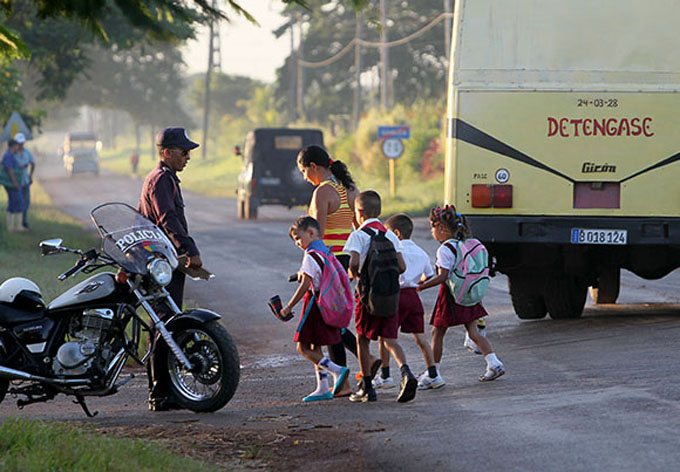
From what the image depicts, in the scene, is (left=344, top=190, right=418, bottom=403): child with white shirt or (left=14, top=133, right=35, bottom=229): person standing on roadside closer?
(left=344, top=190, right=418, bottom=403): child with white shirt

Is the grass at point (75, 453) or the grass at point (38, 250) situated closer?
the grass at point (75, 453)

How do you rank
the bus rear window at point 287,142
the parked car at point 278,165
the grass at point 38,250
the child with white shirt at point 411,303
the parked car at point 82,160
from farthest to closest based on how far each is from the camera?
the parked car at point 82,160
the bus rear window at point 287,142
the parked car at point 278,165
the grass at point 38,250
the child with white shirt at point 411,303

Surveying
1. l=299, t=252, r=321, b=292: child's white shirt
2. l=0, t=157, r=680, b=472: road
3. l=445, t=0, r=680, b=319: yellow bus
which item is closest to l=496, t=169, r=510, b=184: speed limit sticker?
l=445, t=0, r=680, b=319: yellow bus

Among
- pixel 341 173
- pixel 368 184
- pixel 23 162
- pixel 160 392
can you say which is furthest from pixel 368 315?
pixel 368 184

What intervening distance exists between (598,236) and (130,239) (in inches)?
192

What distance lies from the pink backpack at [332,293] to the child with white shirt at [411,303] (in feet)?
1.78

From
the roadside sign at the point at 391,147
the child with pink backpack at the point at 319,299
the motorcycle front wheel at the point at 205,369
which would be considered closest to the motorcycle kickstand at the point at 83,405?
the motorcycle front wheel at the point at 205,369

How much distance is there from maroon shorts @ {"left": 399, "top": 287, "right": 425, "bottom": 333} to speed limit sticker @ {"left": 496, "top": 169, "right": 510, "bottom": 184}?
109 inches

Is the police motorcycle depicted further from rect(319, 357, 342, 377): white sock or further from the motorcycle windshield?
rect(319, 357, 342, 377): white sock

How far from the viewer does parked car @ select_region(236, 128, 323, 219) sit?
3133cm

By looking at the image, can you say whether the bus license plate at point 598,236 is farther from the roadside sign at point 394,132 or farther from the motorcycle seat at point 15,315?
the roadside sign at point 394,132

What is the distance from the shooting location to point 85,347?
7395 mm

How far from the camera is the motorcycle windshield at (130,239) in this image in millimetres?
7441

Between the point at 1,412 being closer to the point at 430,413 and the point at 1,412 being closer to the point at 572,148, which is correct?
the point at 430,413
